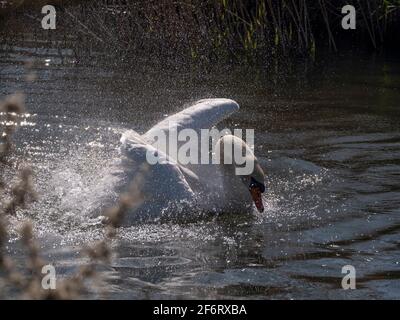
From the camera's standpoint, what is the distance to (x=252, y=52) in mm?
12508

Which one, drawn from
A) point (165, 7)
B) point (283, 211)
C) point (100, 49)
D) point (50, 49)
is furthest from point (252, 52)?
point (283, 211)

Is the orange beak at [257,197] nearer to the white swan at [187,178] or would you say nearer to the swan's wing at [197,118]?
the white swan at [187,178]

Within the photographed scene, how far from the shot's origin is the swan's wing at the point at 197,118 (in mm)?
7418

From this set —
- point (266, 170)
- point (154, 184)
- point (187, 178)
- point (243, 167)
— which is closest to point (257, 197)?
point (243, 167)

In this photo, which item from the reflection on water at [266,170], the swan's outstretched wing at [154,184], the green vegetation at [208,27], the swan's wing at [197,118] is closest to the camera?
the reflection on water at [266,170]

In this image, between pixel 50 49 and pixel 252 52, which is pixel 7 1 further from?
pixel 252 52

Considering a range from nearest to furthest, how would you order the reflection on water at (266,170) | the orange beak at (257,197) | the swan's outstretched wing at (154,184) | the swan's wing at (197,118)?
the reflection on water at (266,170) < the swan's outstretched wing at (154,184) < the orange beak at (257,197) < the swan's wing at (197,118)

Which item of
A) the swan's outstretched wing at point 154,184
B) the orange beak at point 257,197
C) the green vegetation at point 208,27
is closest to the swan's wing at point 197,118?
the swan's outstretched wing at point 154,184

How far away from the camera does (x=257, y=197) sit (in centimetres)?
710

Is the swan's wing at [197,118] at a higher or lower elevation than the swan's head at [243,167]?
higher

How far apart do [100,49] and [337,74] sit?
3491 mm

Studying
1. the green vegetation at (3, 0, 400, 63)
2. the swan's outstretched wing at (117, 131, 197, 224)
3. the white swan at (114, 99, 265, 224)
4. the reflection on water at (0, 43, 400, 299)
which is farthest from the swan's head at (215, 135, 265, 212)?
the green vegetation at (3, 0, 400, 63)

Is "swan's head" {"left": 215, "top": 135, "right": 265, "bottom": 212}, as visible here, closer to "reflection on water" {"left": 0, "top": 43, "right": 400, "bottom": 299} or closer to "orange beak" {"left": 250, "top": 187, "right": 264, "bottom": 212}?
"orange beak" {"left": 250, "top": 187, "right": 264, "bottom": 212}

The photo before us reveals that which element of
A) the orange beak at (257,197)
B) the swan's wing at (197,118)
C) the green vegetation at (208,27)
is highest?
the green vegetation at (208,27)
